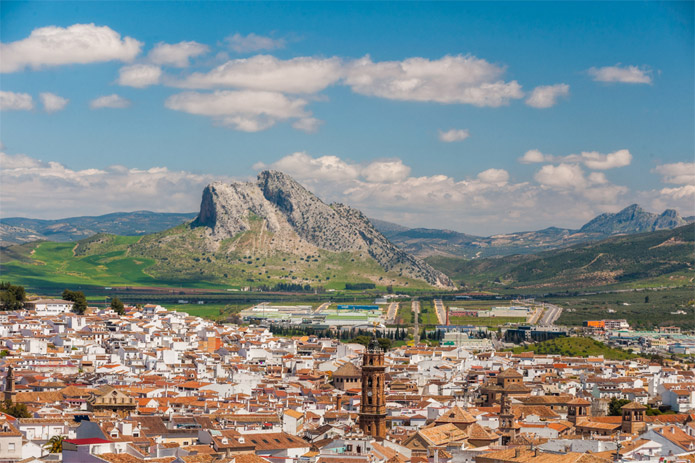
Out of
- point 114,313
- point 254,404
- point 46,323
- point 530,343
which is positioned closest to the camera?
point 254,404

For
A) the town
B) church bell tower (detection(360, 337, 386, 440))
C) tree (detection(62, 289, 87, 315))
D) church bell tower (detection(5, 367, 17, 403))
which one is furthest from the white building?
church bell tower (detection(360, 337, 386, 440))

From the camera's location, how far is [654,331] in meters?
180

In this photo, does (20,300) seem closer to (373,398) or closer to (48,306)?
(48,306)

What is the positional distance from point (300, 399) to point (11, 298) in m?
52.9

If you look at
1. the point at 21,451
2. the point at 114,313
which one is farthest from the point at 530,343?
the point at 21,451

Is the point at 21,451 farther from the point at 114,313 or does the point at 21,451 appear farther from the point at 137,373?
the point at 114,313

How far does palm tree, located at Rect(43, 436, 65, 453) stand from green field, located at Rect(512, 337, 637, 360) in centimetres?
9411

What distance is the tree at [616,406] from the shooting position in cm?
8928

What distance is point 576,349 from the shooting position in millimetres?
145875

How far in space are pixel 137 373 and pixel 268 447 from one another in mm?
38028

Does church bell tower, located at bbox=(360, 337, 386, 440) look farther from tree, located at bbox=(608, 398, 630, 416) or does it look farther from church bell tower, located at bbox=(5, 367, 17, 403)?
tree, located at bbox=(608, 398, 630, 416)

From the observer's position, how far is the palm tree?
49.7 m

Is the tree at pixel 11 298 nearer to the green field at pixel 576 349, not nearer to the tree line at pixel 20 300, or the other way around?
the tree line at pixel 20 300

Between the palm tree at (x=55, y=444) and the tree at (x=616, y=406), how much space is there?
161ft
